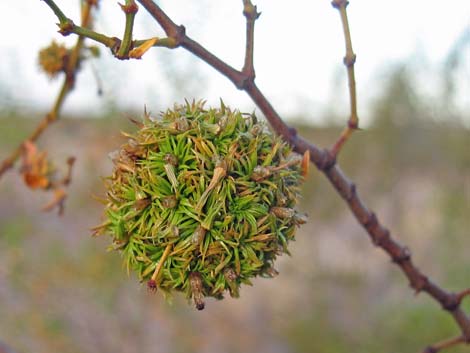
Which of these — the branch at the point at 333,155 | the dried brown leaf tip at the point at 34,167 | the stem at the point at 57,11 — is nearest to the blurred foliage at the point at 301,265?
the dried brown leaf tip at the point at 34,167

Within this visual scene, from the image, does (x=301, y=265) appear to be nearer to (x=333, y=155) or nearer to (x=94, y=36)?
(x=333, y=155)

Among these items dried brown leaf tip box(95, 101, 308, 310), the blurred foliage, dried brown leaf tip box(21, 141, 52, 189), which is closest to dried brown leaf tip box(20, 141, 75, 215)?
dried brown leaf tip box(21, 141, 52, 189)

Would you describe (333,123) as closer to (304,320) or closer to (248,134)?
(304,320)

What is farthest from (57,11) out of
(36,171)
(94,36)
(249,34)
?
(36,171)

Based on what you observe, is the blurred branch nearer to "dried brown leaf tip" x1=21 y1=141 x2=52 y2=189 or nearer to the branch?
"dried brown leaf tip" x1=21 y1=141 x2=52 y2=189

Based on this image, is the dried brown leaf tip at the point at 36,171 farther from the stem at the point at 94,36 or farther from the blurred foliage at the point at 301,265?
the blurred foliage at the point at 301,265

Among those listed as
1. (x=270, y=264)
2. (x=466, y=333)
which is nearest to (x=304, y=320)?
(x=466, y=333)
